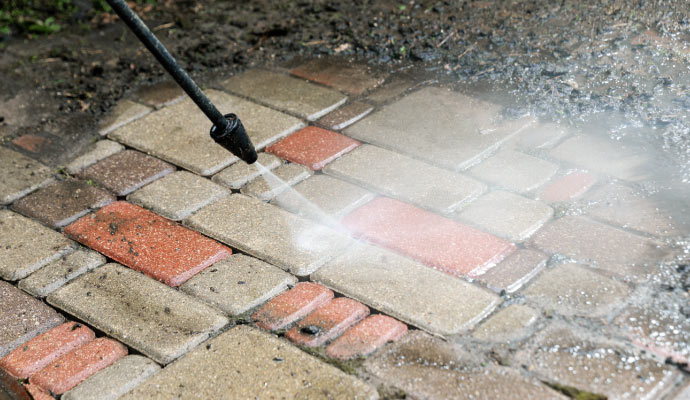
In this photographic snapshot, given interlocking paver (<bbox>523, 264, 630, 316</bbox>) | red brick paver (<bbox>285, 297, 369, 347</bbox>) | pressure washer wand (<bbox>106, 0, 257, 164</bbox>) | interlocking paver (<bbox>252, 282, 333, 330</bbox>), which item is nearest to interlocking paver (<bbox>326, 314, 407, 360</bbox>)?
red brick paver (<bbox>285, 297, 369, 347</bbox>)

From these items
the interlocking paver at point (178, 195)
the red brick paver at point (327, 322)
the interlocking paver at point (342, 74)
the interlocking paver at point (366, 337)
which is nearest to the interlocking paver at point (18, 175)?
the interlocking paver at point (178, 195)

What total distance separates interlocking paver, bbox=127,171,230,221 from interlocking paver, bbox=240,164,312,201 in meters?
0.11

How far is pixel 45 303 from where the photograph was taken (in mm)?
2289

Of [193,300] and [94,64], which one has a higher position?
[94,64]

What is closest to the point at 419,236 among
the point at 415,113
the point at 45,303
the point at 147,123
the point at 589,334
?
the point at 589,334

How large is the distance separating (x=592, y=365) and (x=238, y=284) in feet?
3.54

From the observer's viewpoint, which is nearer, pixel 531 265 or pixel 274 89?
pixel 531 265

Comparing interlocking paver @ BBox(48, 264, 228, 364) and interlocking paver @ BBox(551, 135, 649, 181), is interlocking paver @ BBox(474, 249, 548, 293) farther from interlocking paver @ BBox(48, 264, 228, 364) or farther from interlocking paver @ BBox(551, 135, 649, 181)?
interlocking paver @ BBox(48, 264, 228, 364)

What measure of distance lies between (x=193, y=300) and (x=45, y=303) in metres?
0.50

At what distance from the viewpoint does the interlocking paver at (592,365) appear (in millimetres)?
1772

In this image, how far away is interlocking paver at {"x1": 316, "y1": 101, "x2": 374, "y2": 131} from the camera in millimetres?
3082

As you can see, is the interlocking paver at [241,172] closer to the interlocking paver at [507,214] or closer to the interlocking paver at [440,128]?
the interlocking paver at [440,128]

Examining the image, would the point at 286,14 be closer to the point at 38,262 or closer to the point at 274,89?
the point at 274,89

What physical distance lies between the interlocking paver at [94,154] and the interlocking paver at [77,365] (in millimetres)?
1104
